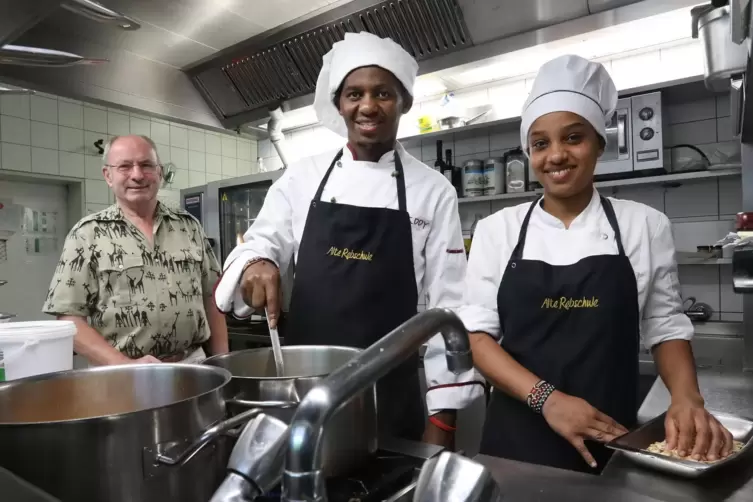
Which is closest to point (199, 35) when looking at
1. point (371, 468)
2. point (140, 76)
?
point (140, 76)

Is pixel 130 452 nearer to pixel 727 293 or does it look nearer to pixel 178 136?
pixel 727 293

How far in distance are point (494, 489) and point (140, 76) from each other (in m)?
2.93

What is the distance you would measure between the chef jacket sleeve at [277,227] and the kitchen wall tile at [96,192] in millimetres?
2950

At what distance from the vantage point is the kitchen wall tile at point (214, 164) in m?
4.52

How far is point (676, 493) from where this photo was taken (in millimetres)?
744

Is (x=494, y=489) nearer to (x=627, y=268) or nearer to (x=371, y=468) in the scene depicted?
(x=371, y=468)

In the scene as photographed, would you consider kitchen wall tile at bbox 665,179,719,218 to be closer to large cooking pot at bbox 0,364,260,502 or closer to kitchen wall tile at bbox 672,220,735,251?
kitchen wall tile at bbox 672,220,735,251

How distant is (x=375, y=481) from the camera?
0.66 metres

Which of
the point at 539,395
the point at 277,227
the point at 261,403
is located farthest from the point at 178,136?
the point at 261,403

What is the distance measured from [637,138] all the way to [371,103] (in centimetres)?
167

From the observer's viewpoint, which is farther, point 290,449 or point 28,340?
point 28,340

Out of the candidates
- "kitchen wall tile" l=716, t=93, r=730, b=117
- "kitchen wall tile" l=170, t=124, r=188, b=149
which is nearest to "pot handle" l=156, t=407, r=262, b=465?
"kitchen wall tile" l=716, t=93, r=730, b=117

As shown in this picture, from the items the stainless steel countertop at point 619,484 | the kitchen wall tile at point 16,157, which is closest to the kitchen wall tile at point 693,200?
the stainless steel countertop at point 619,484

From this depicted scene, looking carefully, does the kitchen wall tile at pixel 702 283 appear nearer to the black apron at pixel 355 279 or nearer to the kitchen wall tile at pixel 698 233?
the kitchen wall tile at pixel 698 233
